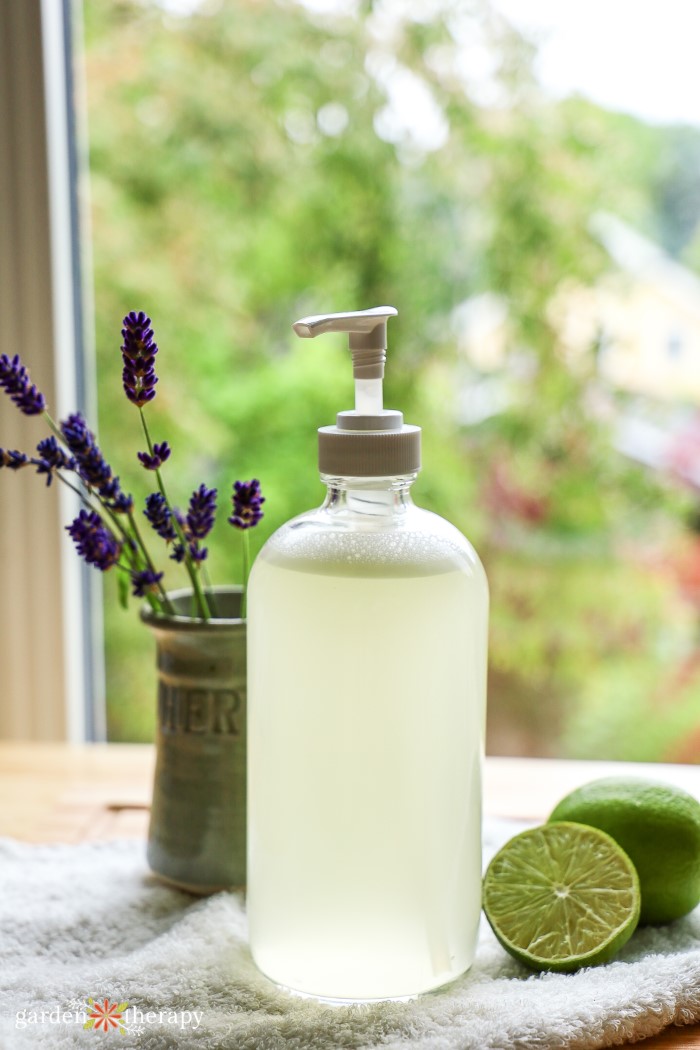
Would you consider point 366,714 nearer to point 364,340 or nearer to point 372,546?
point 372,546

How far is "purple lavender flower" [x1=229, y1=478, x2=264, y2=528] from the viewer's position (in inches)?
27.1

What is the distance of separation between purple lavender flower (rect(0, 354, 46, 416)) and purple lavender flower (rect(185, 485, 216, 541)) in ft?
0.36

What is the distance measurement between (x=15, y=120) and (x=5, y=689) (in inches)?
24.5

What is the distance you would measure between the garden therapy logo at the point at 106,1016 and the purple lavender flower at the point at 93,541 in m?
0.25

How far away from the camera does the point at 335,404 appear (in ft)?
7.23

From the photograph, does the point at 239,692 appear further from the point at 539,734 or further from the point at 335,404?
the point at 539,734

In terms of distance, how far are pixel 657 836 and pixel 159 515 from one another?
369 mm

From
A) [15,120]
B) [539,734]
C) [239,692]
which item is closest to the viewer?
[239,692]

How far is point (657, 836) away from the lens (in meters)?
0.69

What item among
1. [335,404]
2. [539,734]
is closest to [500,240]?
[335,404]

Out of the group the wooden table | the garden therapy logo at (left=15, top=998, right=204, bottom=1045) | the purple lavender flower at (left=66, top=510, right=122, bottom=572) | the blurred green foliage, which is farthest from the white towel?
the blurred green foliage

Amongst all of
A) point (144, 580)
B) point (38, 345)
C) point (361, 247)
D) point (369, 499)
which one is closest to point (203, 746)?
point (144, 580)

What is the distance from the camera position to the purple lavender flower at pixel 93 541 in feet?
2.29

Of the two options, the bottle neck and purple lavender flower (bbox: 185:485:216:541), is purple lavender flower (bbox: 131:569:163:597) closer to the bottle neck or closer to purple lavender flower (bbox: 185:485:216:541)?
purple lavender flower (bbox: 185:485:216:541)
